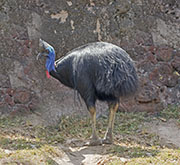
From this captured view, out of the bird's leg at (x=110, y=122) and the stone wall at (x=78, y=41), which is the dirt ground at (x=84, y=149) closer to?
the bird's leg at (x=110, y=122)

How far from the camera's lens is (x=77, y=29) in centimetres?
777

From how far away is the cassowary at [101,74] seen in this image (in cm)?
543

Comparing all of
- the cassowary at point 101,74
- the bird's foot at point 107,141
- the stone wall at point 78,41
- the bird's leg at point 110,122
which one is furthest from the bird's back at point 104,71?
the stone wall at point 78,41

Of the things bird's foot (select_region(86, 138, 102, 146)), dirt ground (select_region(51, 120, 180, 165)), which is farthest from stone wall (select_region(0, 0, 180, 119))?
bird's foot (select_region(86, 138, 102, 146))

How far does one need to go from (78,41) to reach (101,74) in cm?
244

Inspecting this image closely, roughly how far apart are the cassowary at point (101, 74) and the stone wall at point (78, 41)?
170cm

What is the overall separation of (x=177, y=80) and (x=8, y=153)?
13.8 feet

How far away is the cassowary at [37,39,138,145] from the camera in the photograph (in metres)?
5.43

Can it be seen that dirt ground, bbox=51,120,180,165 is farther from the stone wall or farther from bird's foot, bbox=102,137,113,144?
the stone wall

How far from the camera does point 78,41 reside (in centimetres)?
777

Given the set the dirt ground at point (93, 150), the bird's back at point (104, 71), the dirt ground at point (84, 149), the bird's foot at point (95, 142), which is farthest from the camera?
the bird's foot at point (95, 142)

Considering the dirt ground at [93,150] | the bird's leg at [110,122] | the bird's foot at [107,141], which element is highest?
the bird's leg at [110,122]

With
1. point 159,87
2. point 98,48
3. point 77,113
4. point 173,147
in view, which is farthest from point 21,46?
point 173,147

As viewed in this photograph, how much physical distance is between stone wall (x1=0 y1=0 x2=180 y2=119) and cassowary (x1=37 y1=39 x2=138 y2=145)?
1.70 meters
